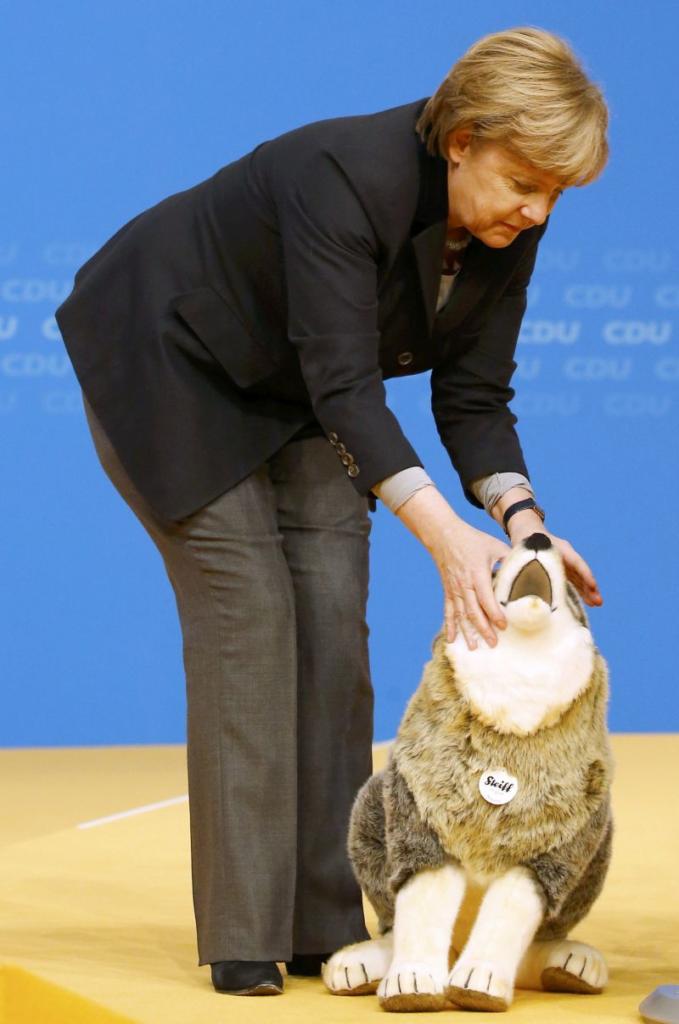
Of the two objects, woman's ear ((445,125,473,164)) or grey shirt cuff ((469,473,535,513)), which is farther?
grey shirt cuff ((469,473,535,513))

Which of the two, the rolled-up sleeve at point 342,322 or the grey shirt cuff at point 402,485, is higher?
the rolled-up sleeve at point 342,322

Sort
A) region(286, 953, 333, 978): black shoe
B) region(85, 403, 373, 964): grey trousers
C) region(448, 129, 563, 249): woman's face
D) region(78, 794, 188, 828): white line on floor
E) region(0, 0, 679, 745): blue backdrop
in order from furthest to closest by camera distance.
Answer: region(0, 0, 679, 745): blue backdrop
region(78, 794, 188, 828): white line on floor
region(286, 953, 333, 978): black shoe
region(85, 403, 373, 964): grey trousers
region(448, 129, 563, 249): woman's face

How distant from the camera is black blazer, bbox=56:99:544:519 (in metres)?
1.65

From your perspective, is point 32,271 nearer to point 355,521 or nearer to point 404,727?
point 355,521

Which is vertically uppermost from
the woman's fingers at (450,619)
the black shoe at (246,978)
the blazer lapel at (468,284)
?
the blazer lapel at (468,284)

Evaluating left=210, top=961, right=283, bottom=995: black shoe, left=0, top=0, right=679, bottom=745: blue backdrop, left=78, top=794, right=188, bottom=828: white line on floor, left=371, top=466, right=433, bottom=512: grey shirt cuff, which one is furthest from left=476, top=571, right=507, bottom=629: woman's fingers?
left=0, top=0, right=679, bottom=745: blue backdrop

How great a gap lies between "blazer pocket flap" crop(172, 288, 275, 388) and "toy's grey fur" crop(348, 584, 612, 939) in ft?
1.29

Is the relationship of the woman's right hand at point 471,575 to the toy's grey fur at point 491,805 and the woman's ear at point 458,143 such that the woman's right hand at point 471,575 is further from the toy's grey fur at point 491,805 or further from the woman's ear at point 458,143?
the woman's ear at point 458,143

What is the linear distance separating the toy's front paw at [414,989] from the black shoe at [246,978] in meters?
0.20

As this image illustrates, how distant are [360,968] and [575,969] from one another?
9.1 inches

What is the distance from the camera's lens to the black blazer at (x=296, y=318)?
65.1 inches

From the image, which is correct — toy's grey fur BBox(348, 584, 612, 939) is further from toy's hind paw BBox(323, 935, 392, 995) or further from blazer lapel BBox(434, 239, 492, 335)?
blazer lapel BBox(434, 239, 492, 335)

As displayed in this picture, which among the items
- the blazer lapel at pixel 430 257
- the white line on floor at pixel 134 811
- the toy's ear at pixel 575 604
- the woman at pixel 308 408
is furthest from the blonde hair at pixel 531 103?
the white line on floor at pixel 134 811

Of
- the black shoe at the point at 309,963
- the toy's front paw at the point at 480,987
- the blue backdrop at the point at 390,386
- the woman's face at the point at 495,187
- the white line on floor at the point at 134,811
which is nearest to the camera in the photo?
the toy's front paw at the point at 480,987
